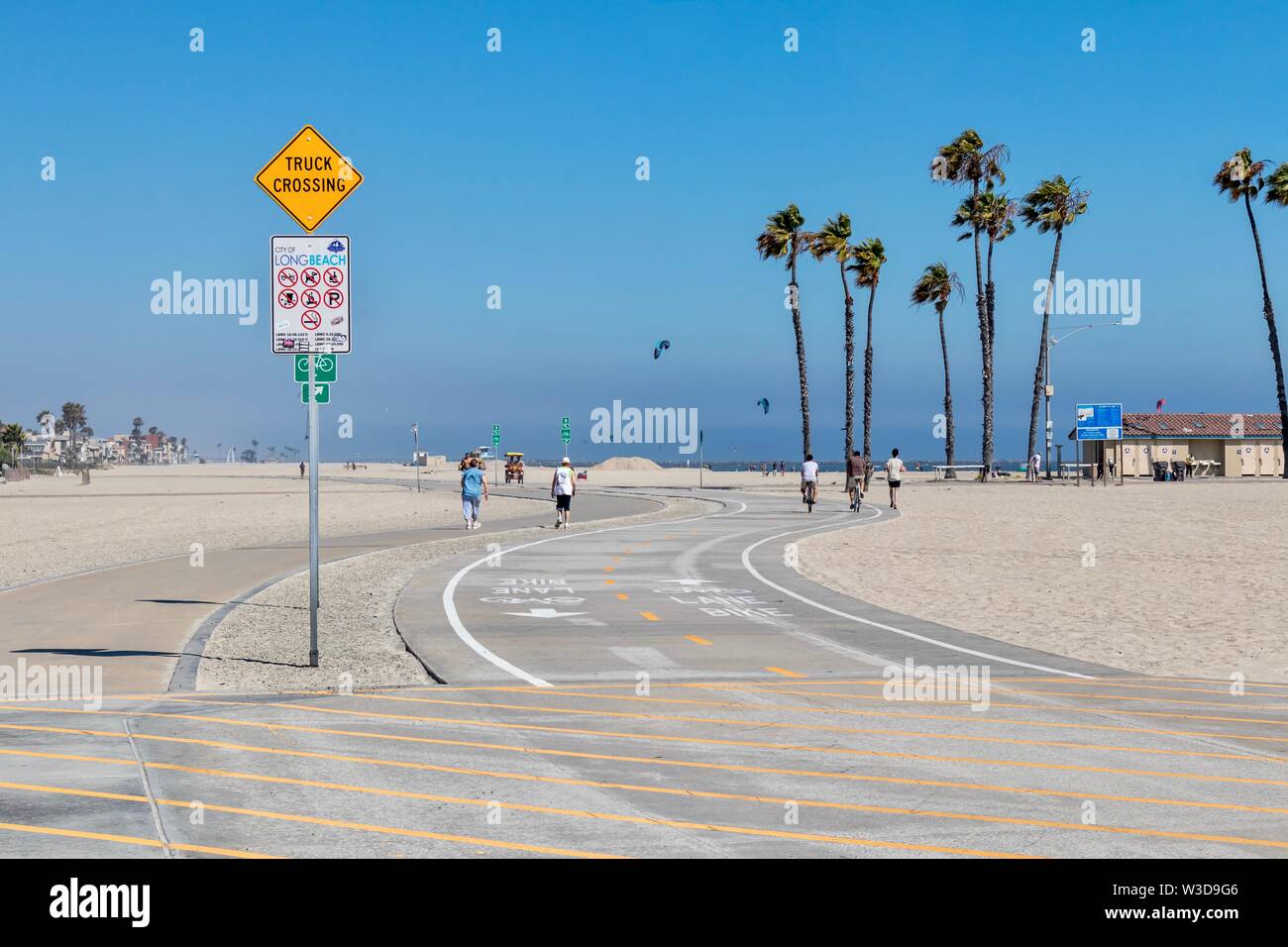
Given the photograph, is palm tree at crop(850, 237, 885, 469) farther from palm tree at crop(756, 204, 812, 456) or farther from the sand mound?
the sand mound

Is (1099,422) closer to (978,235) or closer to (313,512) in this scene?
(978,235)

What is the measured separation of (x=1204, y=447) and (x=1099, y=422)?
17767 millimetres

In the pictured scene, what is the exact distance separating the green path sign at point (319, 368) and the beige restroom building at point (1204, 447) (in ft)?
265

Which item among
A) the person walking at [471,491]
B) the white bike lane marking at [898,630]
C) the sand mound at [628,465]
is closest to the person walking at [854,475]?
the person walking at [471,491]

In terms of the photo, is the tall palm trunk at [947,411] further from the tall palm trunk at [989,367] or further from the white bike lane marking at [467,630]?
the white bike lane marking at [467,630]

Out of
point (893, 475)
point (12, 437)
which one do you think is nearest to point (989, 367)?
point (893, 475)

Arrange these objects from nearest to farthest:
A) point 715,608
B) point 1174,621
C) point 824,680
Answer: point 824,680
point 1174,621
point 715,608

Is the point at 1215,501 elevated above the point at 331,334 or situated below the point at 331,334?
below

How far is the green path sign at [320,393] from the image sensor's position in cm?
1275

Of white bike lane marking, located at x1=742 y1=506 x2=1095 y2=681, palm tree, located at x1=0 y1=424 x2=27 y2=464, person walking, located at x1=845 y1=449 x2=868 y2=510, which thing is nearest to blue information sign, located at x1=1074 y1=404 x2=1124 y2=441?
person walking, located at x1=845 y1=449 x2=868 y2=510

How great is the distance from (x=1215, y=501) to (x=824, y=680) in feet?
133
